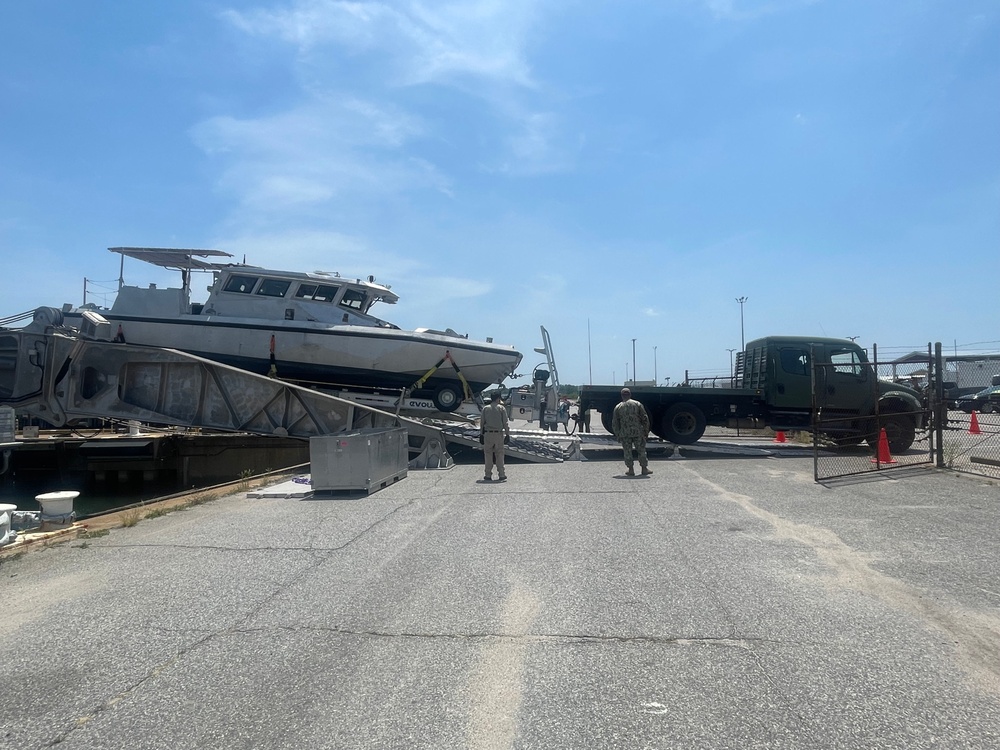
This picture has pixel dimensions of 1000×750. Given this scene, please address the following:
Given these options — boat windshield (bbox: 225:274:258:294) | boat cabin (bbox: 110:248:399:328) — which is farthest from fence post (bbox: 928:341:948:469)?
boat windshield (bbox: 225:274:258:294)

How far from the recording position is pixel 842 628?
4699 mm

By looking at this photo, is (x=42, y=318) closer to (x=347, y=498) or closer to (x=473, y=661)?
(x=347, y=498)

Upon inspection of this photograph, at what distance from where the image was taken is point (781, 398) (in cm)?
1638

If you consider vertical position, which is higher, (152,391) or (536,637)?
(152,391)


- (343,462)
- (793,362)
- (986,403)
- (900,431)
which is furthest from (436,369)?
(986,403)

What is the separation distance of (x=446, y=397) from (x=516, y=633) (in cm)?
1304

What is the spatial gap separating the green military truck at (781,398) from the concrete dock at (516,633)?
303 inches

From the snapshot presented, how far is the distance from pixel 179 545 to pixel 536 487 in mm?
5436

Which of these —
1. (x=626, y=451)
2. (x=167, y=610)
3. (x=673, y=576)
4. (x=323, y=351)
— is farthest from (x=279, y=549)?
(x=323, y=351)

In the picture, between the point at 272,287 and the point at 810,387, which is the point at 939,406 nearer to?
the point at 810,387

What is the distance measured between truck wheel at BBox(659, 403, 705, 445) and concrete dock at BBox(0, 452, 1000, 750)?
7668mm

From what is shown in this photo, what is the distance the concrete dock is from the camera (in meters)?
3.49

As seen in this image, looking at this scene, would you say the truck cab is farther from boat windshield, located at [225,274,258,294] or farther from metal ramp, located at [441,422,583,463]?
boat windshield, located at [225,274,258,294]

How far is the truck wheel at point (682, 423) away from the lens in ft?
53.8
